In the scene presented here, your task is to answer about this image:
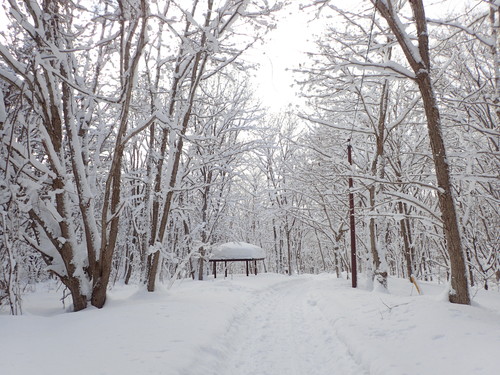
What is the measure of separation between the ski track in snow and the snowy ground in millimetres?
15

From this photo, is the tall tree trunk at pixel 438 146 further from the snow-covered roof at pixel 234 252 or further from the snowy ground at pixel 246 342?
the snow-covered roof at pixel 234 252

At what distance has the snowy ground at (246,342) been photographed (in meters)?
3.57

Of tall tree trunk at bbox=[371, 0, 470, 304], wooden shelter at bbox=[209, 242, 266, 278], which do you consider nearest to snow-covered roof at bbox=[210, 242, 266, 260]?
wooden shelter at bbox=[209, 242, 266, 278]

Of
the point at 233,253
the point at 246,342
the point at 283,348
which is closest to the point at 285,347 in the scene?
the point at 283,348

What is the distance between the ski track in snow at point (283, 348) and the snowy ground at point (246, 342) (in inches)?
0.6

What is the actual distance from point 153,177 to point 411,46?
7.04 m

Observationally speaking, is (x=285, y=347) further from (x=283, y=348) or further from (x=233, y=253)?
(x=233, y=253)

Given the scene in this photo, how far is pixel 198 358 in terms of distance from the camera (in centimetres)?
423

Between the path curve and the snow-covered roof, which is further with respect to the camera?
the snow-covered roof

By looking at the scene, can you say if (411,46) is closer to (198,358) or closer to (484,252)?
(198,358)

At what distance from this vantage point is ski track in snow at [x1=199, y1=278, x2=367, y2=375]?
432 centimetres

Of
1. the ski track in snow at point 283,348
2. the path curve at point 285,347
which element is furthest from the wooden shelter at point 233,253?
the ski track in snow at point 283,348

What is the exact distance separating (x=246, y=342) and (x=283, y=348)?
2.35ft

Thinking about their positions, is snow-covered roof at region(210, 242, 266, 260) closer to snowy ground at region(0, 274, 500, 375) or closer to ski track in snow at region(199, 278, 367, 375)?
ski track in snow at region(199, 278, 367, 375)
